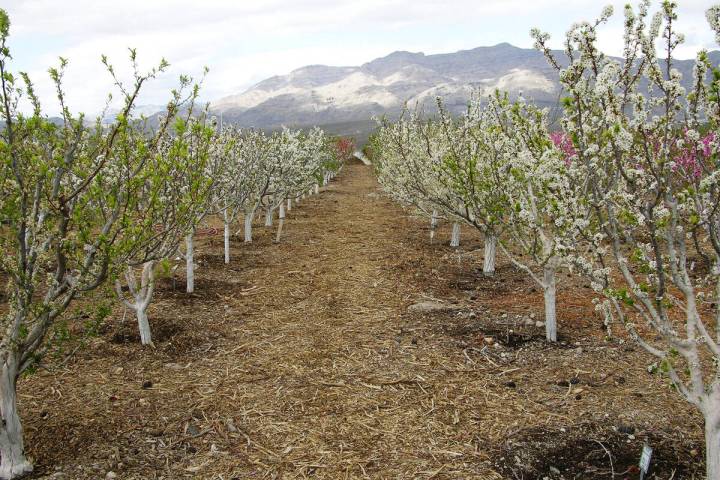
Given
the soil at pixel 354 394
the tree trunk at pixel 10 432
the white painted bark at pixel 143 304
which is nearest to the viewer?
the tree trunk at pixel 10 432

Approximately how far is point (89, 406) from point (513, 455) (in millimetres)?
5524

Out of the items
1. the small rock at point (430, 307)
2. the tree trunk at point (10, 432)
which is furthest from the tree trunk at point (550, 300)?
the tree trunk at point (10, 432)

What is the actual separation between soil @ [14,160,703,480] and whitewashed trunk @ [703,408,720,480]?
0.89 meters

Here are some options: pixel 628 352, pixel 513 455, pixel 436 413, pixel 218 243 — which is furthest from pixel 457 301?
pixel 218 243

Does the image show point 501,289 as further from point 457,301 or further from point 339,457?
point 339,457

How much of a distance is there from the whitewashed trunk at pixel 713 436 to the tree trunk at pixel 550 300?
428cm

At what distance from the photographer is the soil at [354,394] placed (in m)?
5.84

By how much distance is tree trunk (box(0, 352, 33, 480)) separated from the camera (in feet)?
17.5

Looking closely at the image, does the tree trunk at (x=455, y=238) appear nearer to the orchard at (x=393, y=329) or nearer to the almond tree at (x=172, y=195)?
the orchard at (x=393, y=329)

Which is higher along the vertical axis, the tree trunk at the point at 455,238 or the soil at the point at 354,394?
the tree trunk at the point at 455,238

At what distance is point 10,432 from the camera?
5371mm

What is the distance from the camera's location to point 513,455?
594 cm

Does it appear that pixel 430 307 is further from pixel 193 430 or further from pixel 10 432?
pixel 10 432

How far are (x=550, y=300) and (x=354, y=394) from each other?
12.7 feet
